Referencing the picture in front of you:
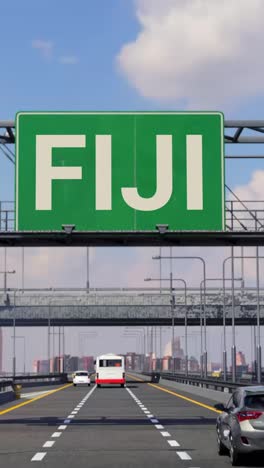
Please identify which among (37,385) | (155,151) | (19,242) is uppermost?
(155,151)

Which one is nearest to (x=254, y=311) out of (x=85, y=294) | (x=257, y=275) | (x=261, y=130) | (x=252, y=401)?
(x=85, y=294)

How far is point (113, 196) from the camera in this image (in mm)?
25359

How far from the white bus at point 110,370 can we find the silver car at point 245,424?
6732 centimetres

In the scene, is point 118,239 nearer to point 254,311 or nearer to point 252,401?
point 252,401

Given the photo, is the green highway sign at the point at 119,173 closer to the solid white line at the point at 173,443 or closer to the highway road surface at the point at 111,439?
the highway road surface at the point at 111,439

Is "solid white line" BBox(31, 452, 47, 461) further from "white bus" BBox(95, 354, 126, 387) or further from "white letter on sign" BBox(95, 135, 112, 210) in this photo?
"white bus" BBox(95, 354, 126, 387)

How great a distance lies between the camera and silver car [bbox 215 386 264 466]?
16.2 meters

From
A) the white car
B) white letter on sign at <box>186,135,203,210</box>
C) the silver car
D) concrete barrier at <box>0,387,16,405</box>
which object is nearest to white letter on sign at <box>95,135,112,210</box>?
white letter on sign at <box>186,135,203,210</box>

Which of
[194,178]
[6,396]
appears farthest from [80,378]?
[194,178]

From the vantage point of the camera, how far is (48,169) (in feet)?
82.7

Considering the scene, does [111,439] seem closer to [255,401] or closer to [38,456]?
[38,456]

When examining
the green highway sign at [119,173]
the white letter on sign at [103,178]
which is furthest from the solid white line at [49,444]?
the white letter on sign at [103,178]

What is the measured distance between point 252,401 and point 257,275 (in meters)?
44.1

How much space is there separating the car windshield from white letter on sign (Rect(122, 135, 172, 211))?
8617mm
